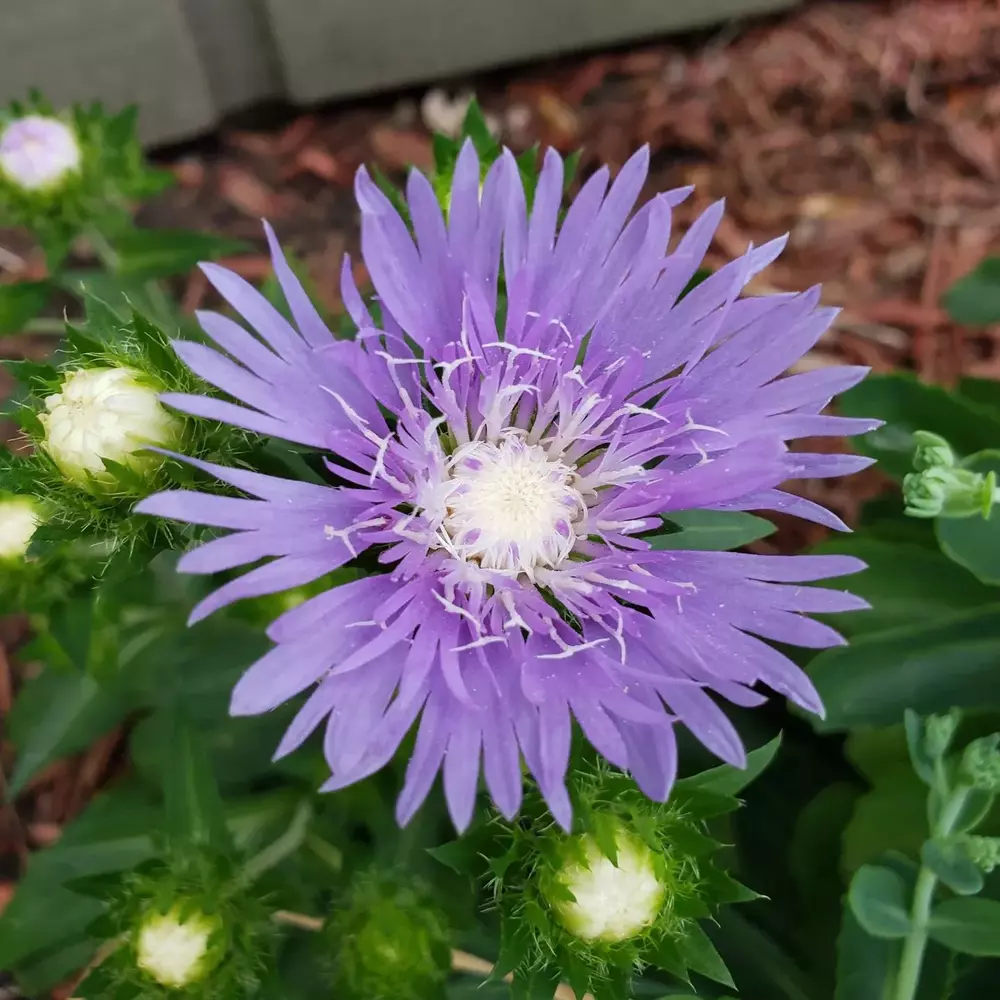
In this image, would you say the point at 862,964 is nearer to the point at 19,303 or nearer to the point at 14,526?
the point at 14,526

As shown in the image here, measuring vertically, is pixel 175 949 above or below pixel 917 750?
below

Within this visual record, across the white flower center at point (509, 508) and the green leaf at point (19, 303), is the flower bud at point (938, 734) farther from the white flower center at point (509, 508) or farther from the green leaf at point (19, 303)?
the green leaf at point (19, 303)

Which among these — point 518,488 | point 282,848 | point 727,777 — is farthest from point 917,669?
point 282,848

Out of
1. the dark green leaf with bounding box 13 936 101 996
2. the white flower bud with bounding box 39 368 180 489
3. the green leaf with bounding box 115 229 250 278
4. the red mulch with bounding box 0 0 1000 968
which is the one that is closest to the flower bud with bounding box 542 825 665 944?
the white flower bud with bounding box 39 368 180 489

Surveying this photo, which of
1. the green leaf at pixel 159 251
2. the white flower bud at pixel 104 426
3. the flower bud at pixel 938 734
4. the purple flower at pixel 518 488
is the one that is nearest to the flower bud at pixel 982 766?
the flower bud at pixel 938 734

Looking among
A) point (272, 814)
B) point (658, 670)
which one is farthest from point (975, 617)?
point (272, 814)

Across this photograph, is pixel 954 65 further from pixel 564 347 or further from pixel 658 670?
pixel 658 670

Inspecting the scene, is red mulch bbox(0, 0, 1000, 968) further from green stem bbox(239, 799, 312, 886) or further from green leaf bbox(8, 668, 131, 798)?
green stem bbox(239, 799, 312, 886)
